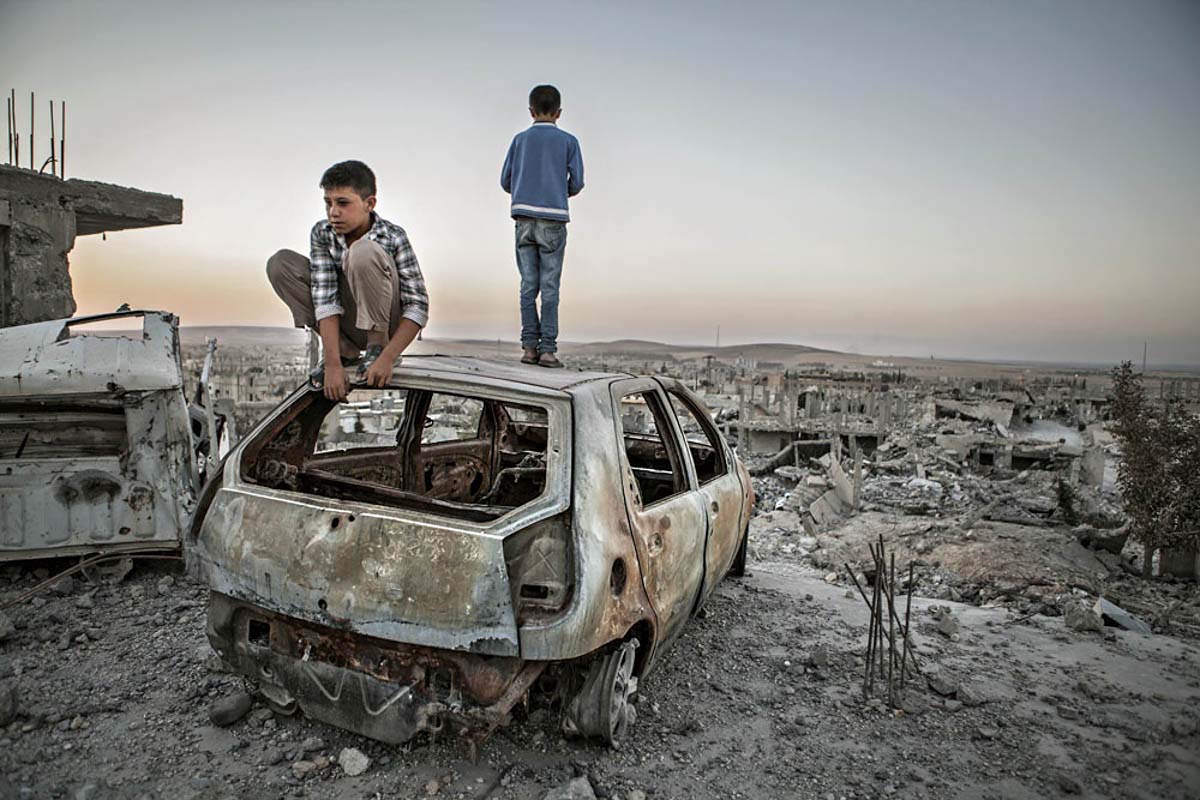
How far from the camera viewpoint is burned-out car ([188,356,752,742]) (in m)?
2.48

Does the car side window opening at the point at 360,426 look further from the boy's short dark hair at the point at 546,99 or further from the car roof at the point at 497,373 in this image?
the car roof at the point at 497,373

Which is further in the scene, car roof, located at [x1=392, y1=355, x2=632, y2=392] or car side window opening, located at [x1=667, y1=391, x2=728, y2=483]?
car side window opening, located at [x1=667, y1=391, x2=728, y2=483]

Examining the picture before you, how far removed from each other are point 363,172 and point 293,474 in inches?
Result: 59.6

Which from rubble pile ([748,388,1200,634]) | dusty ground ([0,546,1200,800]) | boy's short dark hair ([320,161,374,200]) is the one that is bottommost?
rubble pile ([748,388,1200,634])

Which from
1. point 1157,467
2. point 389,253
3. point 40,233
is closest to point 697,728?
point 389,253

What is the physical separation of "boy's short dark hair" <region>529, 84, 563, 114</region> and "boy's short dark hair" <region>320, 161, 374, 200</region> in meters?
1.99

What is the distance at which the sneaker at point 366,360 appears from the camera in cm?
304

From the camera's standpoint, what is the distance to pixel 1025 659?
439cm

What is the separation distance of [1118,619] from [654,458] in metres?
3.79

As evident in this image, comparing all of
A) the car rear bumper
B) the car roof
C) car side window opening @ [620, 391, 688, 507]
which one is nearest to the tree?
car side window opening @ [620, 391, 688, 507]

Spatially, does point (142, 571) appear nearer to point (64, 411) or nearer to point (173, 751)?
point (64, 411)

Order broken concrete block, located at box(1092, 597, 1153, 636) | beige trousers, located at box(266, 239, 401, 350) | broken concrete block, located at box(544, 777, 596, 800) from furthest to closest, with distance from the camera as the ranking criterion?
broken concrete block, located at box(1092, 597, 1153, 636) → beige trousers, located at box(266, 239, 401, 350) → broken concrete block, located at box(544, 777, 596, 800)

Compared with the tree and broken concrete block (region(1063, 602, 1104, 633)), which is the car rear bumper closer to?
broken concrete block (region(1063, 602, 1104, 633))

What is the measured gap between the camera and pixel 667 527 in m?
3.16
